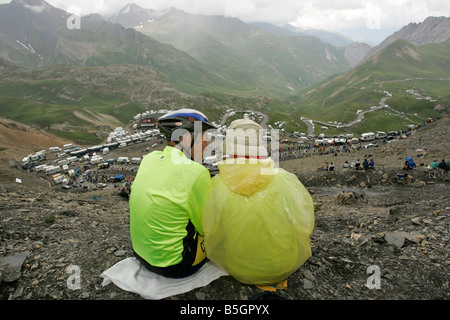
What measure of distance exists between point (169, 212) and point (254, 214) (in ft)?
4.27

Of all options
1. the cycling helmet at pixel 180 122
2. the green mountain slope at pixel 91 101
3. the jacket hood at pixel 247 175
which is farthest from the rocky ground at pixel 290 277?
the green mountain slope at pixel 91 101

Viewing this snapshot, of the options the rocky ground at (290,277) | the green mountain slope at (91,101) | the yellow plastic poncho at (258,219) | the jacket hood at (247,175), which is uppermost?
the green mountain slope at (91,101)

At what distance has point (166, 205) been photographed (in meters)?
3.75

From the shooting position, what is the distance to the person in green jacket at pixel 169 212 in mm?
3797

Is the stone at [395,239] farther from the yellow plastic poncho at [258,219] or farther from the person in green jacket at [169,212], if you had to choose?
the person in green jacket at [169,212]

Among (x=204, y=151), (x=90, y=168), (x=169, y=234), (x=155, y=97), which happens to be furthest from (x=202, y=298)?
(x=155, y=97)

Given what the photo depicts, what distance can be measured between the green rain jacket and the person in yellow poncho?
0.73 feet

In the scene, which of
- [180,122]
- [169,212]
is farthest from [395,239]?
[180,122]

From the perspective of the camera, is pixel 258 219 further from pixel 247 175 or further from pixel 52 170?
pixel 52 170

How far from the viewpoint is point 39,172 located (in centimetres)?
5681

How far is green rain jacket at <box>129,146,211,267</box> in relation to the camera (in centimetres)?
379

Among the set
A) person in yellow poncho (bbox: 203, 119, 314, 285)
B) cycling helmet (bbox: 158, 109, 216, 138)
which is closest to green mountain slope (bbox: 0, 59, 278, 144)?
cycling helmet (bbox: 158, 109, 216, 138)

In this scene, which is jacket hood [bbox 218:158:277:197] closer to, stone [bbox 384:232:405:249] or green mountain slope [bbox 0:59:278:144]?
stone [bbox 384:232:405:249]
